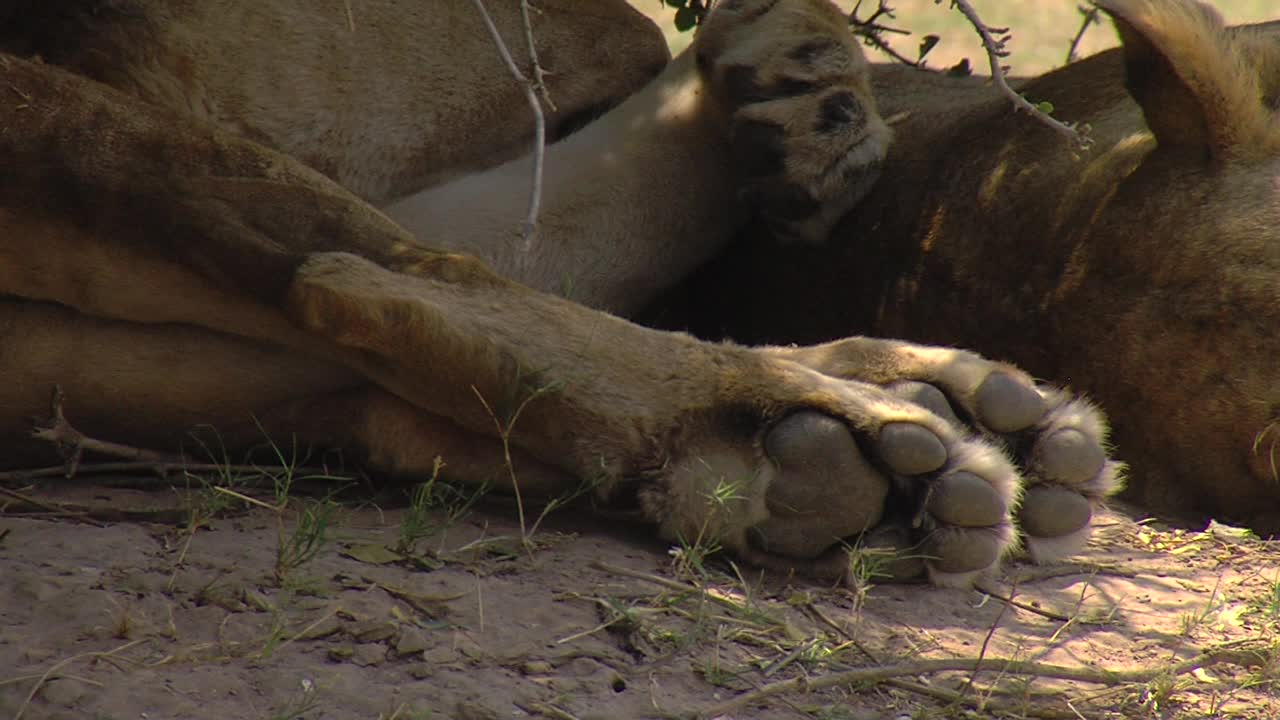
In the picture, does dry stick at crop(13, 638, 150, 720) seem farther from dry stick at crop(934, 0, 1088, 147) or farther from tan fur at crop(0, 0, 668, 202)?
dry stick at crop(934, 0, 1088, 147)

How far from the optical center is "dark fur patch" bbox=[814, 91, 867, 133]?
282 centimetres

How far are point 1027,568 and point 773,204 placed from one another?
91cm

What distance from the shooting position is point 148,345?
2369 mm

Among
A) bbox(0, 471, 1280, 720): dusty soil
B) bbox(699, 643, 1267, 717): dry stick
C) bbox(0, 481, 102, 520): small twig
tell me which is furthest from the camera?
bbox(0, 481, 102, 520): small twig

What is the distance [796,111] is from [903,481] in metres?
0.96

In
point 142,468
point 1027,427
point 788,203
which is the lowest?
point 142,468

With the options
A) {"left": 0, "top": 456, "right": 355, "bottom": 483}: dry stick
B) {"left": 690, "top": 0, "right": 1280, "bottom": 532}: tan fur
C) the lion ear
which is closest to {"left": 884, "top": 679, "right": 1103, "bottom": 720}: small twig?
{"left": 690, "top": 0, "right": 1280, "bottom": 532}: tan fur

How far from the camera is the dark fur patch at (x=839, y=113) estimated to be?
2816 millimetres

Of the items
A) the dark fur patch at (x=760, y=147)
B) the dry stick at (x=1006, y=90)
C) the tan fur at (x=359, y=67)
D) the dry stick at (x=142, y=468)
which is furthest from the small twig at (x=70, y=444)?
the dry stick at (x=1006, y=90)

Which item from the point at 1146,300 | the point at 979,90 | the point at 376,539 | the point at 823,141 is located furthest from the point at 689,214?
the point at 376,539

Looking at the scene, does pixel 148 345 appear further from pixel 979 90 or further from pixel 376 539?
pixel 979 90

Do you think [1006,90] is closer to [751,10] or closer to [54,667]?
[751,10]

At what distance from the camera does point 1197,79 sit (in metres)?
2.36

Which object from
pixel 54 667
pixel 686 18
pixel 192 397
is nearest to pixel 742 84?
pixel 686 18
